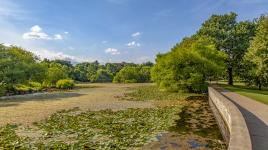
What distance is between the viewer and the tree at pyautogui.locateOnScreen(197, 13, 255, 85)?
45219 mm

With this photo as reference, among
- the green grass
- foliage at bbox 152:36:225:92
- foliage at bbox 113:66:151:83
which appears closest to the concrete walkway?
the green grass

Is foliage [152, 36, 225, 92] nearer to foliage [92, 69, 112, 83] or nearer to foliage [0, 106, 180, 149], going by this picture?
foliage [0, 106, 180, 149]

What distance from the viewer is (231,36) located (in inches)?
1799

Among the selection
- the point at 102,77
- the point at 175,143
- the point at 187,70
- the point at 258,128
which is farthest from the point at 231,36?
the point at 102,77

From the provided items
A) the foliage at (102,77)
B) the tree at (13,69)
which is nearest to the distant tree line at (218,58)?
the tree at (13,69)

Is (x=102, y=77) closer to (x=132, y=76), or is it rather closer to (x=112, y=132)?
(x=132, y=76)

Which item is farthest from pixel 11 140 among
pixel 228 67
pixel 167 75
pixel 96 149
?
pixel 228 67

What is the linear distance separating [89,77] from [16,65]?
69764 millimetres

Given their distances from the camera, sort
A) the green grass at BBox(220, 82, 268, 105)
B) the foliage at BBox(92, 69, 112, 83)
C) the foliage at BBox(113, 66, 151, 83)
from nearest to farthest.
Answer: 1. the green grass at BBox(220, 82, 268, 105)
2. the foliage at BBox(113, 66, 151, 83)
3. the foliage at BBox(92, 69, 112, 83)

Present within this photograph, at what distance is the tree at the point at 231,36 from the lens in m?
45.2

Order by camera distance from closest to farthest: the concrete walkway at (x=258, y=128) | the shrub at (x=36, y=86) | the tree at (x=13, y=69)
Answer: the concrete walkway at (x=258, y=128) < the tree at (x=13, y=69) < the shrub at (x=36, y=86)

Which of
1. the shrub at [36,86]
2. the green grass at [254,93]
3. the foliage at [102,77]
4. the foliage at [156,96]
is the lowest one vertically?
the foliage at [156,96]

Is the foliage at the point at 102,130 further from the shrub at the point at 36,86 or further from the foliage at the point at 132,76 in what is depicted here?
the foliage at the point at 132,76

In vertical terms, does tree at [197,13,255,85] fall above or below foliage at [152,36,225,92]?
above
